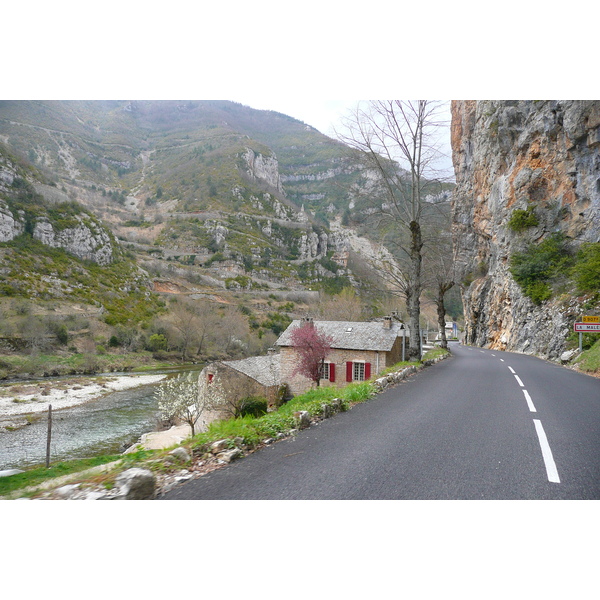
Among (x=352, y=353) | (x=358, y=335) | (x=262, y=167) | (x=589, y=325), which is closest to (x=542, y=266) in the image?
(x=589, y=325)

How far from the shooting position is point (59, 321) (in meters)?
38.1

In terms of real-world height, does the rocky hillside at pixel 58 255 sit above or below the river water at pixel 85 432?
above

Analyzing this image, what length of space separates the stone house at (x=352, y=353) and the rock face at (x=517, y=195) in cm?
786

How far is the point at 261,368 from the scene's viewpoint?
23.1 meters

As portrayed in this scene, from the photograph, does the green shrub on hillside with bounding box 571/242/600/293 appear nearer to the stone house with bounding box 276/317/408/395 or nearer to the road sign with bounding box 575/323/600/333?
the road sign with bounding box 575/323/600/333

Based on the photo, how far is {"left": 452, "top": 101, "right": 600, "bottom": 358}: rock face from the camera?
19.2m

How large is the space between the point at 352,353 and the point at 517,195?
15.8m

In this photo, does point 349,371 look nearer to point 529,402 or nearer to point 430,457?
point 529,402

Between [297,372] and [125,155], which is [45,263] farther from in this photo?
[125,155]

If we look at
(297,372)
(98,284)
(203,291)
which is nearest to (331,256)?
(203,291)

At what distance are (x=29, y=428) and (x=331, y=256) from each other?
8591 centimetres

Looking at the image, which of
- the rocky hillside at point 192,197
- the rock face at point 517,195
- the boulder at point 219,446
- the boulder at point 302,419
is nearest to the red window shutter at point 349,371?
the rock face at point 517,195

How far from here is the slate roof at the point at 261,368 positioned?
20.8m

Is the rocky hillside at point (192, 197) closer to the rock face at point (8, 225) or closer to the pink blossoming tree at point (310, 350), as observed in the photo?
the rock face at point (8, 225)
